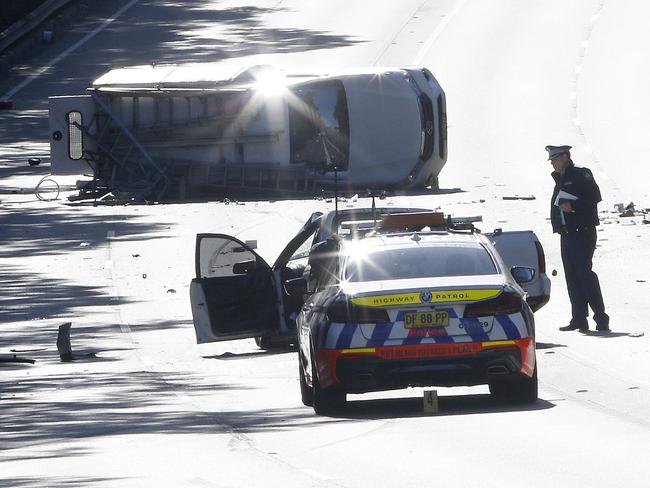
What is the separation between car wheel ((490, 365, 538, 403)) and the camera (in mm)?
14461

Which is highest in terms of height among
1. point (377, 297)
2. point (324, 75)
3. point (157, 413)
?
point (324, 75)

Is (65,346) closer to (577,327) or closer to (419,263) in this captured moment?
(577,327)

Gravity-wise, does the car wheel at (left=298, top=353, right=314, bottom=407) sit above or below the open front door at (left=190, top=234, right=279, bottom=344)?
below

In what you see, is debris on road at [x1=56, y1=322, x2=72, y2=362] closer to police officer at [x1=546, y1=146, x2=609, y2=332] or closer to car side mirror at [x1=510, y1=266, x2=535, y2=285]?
police officer at [x1=546, y1=146, x2=609, y2=332]

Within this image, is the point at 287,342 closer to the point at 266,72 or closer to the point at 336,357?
the point at 336,357

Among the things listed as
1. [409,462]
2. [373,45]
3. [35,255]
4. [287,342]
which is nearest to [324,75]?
[35,255]

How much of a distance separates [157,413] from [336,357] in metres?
2.21

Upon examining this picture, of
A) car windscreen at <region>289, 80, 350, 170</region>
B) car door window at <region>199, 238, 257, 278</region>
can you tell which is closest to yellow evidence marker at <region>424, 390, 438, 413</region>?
car door window at <region>199, 238, 257, 278</region>

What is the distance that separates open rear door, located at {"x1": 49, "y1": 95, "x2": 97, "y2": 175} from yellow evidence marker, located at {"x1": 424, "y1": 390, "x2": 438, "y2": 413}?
24994 millimetres

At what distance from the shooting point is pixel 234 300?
19.1m

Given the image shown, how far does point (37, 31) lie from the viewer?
63625mm

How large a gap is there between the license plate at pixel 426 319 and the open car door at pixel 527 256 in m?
4.89

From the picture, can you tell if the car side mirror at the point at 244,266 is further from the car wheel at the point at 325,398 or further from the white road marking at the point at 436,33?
the white road marking at the point at 436,33

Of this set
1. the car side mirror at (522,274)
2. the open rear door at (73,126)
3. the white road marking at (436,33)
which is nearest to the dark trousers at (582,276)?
the car side mirror at (522,274)
